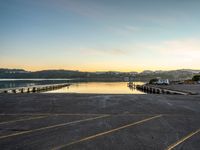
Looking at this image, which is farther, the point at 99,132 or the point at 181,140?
the point at 99,132

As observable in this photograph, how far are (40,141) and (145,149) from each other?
3.31m

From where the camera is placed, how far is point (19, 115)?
1123cm

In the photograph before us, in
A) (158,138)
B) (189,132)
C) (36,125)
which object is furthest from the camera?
(36,125)

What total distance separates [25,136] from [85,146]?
2371mm

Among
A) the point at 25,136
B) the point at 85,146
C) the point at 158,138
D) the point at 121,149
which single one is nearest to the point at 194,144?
the point at 158,138

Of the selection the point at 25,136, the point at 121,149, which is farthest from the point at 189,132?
the point at 25,136

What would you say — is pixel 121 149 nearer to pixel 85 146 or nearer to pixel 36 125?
pixel 85 146

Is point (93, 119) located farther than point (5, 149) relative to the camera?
Yes

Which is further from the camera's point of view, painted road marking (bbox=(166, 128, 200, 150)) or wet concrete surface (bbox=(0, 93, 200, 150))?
wet concrete surface (bbox=(0, 93, 200, 150))

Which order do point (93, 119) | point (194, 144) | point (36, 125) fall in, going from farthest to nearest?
1. point (93, 119)
2. point (36, 125)
3. point (194, 144)

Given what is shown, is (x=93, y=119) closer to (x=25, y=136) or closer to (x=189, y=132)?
(x=25, y=136)

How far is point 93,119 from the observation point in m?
10.2

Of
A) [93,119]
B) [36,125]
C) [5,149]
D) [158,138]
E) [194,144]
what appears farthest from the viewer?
[93,119]

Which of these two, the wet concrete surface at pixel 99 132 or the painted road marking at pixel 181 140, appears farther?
the wet concrete surface at pixel 99 132
